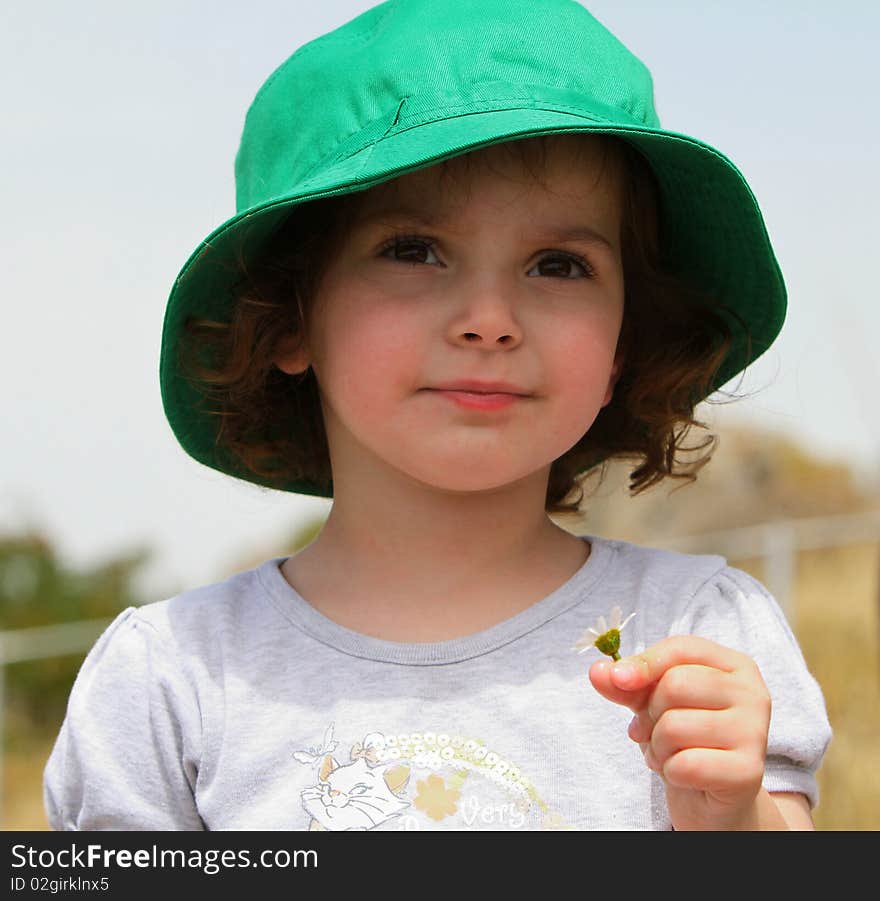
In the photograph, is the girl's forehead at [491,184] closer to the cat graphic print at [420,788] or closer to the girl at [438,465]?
the girl at [438,465]

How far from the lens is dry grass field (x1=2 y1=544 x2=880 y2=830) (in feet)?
14.7

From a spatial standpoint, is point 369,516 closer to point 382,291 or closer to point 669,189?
point 382,291

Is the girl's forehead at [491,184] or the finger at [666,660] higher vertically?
the girl's forehead at [491,184]

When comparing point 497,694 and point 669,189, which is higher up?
point 669,189

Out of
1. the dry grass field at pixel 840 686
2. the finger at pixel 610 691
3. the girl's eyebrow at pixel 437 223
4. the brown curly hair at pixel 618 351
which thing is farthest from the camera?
the dry grass field at pixel 840 686

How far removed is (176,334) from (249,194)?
0.25 meters

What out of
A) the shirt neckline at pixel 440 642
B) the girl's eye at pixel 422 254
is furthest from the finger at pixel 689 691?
the girl's eye at pixel 422 254

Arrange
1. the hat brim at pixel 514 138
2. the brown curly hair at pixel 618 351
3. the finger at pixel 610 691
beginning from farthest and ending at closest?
the brown curly hair at pixel 618 351, the hat brim at pixel 514 138, the finger at pixel 610 691

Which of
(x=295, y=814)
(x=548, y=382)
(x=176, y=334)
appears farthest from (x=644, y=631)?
(x=176, y=334)

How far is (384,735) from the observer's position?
178cm

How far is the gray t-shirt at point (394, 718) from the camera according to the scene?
1728 mm

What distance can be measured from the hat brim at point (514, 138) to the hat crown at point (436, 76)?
0.13ft
